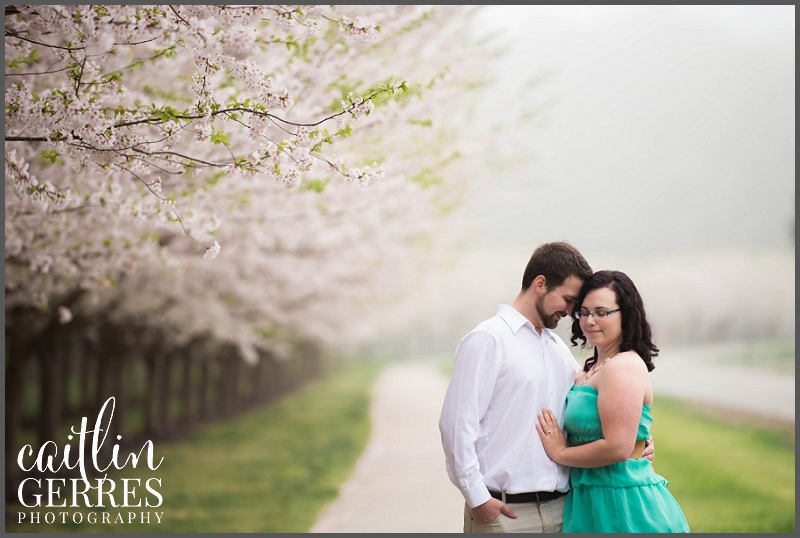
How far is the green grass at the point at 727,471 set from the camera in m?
9.93

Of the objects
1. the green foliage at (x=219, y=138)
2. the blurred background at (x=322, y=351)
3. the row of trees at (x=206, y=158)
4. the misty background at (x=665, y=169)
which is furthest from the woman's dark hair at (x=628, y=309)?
the misty background at (x=665, y=169)

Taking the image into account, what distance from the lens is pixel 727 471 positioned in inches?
542

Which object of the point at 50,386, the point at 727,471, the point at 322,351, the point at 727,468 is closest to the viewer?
the point at 50,386

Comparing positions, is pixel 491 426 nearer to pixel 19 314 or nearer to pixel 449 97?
pixel 449 97

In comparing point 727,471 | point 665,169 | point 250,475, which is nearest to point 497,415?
point 250,475

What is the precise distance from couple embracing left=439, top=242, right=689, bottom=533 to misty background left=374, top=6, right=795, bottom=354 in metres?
57.2

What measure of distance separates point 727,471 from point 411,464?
714cm

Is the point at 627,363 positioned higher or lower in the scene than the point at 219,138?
lower

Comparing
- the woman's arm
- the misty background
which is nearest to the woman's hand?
the woman's arm

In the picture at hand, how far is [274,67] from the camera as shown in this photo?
18.1ft

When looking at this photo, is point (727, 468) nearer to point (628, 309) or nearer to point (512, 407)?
point (628, 309)

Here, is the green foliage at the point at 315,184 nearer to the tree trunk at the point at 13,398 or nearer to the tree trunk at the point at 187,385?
the tree trunk at the point at 13,398

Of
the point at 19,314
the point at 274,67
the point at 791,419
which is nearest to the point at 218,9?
the point at 274,67

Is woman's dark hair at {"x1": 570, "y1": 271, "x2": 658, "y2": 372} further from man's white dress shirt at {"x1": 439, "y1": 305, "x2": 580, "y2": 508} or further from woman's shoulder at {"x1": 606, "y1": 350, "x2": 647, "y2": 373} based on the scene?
man's white dress shirt at {"x1": 439, "y1": 305, "x2": 580, "y2": 508}
